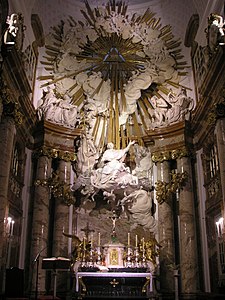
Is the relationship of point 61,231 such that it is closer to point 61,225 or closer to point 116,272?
point 61,225

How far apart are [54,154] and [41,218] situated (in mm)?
2622

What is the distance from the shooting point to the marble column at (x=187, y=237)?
1421 centimetres

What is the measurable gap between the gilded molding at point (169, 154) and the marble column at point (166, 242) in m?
0.64

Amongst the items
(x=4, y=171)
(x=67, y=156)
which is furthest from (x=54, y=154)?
(x=4, y=171)

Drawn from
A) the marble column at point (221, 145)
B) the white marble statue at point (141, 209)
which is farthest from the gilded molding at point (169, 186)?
the marble column at point (221, 145)

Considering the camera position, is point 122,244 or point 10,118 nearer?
point 10,118

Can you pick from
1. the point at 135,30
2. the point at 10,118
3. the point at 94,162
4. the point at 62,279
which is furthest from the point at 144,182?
the point at 135,30

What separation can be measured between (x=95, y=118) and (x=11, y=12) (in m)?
5.60

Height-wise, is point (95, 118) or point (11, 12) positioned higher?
point (11, 12)

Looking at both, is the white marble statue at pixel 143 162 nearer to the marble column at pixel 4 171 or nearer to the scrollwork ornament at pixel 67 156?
the scrollwork ornament at pixel 67 156

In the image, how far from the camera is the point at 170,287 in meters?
14.6

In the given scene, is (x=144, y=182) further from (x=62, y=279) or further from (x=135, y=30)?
(x=135, y=30)

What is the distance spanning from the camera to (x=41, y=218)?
1505 centimetres

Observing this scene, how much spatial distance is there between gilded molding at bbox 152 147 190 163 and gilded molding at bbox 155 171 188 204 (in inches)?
30.5
